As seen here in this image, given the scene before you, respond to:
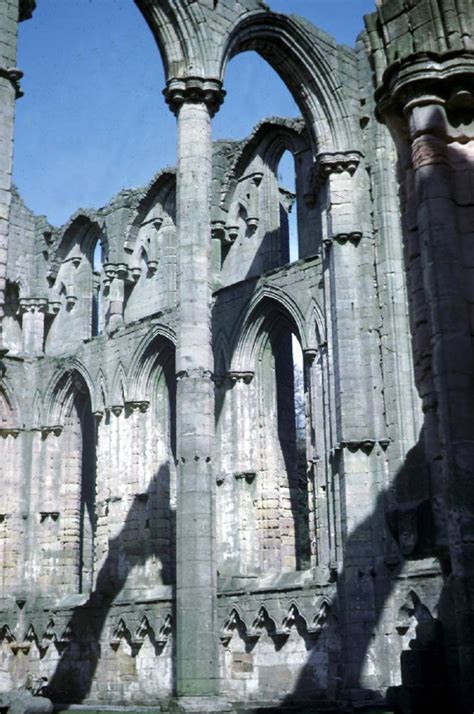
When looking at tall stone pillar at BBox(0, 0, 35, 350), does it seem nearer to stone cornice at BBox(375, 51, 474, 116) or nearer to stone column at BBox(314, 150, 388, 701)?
stone column at BBox(314, 150, 388, 701)

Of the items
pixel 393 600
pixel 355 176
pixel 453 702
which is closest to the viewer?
pixel 453 702

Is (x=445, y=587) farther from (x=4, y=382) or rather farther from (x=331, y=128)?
(x=4, y=382)

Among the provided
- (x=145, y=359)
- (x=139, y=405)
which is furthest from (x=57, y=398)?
(x=145, y=359)

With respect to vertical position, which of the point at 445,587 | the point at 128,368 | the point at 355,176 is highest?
the point at 355,176

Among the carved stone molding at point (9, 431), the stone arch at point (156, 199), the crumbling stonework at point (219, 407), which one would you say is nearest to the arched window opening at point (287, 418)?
the crumbling stonework at point (219, 407)

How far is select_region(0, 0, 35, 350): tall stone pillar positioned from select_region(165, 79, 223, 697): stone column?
336 centimetres

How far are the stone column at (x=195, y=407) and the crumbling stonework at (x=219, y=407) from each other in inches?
1.3

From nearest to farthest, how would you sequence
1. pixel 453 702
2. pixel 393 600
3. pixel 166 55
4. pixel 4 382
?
pixel 453 702
pixel 393 600
pixel 166 55
pixel 4 382

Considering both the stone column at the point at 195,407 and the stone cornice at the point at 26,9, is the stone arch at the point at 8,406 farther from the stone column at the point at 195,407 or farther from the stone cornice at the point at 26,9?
the stone cornice at the point at 26,9

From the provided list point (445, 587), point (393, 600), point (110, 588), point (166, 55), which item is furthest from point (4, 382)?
point (445, 587)

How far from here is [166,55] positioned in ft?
51.3

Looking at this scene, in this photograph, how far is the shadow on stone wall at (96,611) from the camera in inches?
754

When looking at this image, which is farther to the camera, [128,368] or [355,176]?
[128,368]

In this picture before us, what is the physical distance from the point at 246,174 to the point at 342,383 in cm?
601
